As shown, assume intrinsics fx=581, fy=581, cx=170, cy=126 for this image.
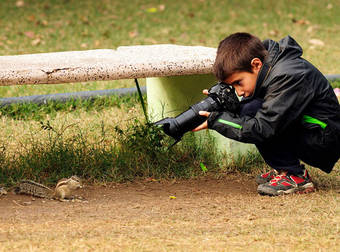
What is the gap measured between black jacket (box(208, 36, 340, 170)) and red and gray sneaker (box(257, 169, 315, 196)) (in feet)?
0.77

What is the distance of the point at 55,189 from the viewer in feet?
9.30

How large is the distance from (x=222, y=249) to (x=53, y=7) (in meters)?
6.72

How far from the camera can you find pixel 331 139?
274cm

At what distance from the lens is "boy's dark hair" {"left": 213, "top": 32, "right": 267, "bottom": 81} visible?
2.65 m

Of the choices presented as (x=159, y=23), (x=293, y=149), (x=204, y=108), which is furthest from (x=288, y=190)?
(x=159, y=23)

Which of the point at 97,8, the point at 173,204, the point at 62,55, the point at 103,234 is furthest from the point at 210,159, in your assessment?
the point at 97,8

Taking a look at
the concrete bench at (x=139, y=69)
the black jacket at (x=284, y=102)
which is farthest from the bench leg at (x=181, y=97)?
the black jacket at (x=284, y=102)

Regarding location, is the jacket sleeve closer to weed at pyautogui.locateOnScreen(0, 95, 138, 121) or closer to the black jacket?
the black jacket

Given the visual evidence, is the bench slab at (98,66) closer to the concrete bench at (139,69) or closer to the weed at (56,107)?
the concrete bench at (139,69)

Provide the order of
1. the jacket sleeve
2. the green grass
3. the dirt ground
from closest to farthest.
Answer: the dirt ground → the jacket sleeve → the green grass

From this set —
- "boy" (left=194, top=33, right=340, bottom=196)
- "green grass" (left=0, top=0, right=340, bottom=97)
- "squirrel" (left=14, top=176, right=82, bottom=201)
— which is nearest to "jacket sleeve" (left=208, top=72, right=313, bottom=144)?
"boy" (left=194, top=33, right=340, bottom=196)

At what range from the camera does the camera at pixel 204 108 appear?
2730mm

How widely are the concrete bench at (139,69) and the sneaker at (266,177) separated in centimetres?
27

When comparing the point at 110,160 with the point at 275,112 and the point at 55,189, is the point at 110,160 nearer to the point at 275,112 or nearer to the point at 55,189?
the point at 55,189
